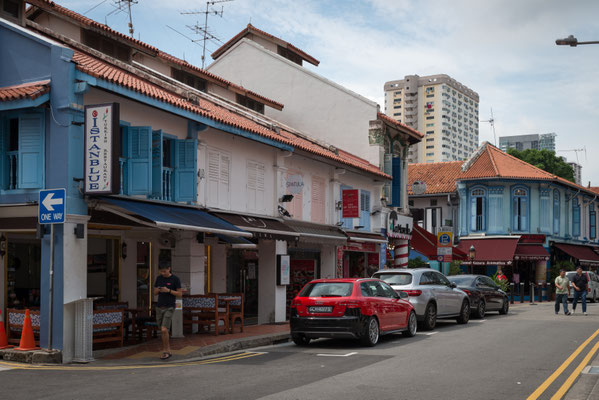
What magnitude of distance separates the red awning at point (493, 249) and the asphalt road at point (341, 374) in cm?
2676

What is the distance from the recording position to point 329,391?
30.8 feet

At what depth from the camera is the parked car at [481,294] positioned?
23312 millimetres

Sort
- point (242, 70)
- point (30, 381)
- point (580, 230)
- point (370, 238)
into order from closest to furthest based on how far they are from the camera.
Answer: point (30, 381)
point (370, 238)
point (242, 70)
point (580, 230)

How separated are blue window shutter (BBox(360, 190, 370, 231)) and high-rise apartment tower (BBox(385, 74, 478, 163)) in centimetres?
13373

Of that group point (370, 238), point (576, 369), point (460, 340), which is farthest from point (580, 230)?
point (576, 369)

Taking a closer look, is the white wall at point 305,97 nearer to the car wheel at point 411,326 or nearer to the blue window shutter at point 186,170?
the car wheel at point 411,326

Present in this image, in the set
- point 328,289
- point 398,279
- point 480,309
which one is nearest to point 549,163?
point 480,309

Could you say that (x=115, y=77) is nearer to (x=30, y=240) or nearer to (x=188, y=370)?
(x=30, y=240)

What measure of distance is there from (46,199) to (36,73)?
9.69 feet

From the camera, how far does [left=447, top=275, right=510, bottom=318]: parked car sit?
23312 mm

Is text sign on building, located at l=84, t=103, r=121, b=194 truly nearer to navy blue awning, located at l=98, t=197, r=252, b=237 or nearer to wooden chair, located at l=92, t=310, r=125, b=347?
navy blue awning, located at l=98, t=197, r=252, b=237

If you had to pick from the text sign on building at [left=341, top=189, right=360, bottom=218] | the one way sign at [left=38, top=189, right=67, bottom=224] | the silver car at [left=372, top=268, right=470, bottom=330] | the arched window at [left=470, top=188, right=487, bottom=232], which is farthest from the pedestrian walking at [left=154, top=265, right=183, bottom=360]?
the arched window at [left=470, top=188, right=487, bottom=232]

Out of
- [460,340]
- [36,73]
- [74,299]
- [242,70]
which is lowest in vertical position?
[460,340]

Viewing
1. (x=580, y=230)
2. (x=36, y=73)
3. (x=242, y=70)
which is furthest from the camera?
(x=580, y=230)
